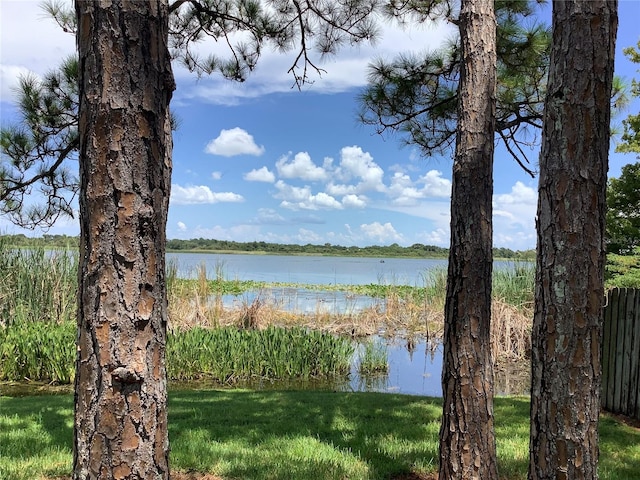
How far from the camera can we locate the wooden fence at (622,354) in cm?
541

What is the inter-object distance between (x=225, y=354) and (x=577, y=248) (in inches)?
275

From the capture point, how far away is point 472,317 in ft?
9.48

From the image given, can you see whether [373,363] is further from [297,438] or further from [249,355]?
[297,438]

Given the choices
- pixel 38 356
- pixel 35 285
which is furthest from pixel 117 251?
pixel 35 285

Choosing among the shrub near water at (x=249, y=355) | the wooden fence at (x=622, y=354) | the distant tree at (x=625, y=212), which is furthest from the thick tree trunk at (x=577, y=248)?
the distant tree at (x=625, y=212)

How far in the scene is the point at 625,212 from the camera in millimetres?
10883

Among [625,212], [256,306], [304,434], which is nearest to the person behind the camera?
[304,434]

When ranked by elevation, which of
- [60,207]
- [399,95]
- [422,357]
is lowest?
[422,357]

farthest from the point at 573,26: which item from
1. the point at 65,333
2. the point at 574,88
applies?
the point at 65,333

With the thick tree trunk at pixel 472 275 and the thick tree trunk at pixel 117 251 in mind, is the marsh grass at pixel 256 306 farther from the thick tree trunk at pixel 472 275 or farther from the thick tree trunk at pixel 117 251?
the thick tree trunk at pixel 117 251

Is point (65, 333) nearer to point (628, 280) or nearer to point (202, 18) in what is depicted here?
point (202, 18)

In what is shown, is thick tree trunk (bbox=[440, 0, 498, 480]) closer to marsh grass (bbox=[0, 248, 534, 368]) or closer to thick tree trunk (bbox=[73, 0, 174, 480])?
thick tree trunk (bbox=[73, 0, 174, 480])

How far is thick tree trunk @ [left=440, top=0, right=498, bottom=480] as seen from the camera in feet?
9.35

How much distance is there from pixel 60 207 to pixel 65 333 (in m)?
3.01
